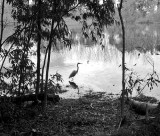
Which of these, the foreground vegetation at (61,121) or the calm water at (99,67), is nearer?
the foreground vegetation at (61,121)

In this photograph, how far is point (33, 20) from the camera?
15.8 ft

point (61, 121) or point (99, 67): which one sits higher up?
point (61, 121)

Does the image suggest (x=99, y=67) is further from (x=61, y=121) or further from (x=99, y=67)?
(x=61, y=121)

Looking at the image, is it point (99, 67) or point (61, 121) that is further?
point (99, 67)

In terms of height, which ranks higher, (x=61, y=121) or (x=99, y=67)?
(x=61, y=121)

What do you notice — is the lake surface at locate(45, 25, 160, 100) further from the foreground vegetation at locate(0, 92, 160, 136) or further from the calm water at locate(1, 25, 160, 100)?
the foreground vegetation at locate(0, 92, 160, 136)

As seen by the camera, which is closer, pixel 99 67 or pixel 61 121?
pixel 61 121

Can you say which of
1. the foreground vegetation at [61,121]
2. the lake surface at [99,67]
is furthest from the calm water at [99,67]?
the foreground vegetation at [61,121]

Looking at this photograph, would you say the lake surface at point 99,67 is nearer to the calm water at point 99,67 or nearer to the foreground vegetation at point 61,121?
the calm water at point 99,67

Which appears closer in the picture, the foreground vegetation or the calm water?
the foreground vegetation

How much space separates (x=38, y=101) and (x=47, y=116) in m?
0.80

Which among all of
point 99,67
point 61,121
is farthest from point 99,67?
point 61,121

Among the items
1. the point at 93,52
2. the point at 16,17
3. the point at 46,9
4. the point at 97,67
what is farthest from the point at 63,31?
the point at 93,52

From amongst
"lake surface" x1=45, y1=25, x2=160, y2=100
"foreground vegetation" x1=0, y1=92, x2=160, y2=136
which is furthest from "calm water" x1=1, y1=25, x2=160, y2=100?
"foreground vegetation" x1=0, y1=92, x2=160, y2=136
